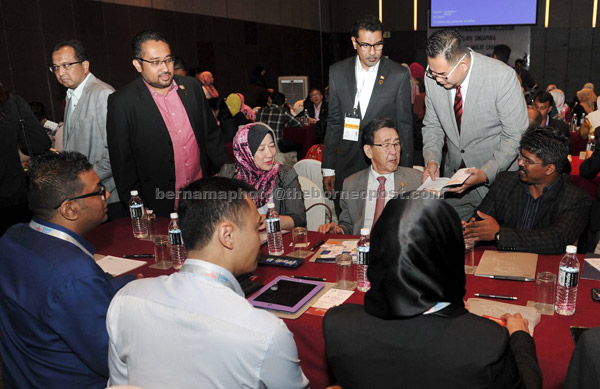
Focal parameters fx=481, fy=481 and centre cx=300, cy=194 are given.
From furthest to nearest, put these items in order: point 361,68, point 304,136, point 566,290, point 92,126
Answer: point 304,136 < point 361,68 < point 92,126 < point 566,290

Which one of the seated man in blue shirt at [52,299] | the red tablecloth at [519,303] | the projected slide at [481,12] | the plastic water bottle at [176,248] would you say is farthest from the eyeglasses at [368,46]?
the projected slide at [481,12]

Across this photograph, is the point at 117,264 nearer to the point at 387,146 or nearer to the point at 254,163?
the point at 254,163

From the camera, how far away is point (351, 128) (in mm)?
3785

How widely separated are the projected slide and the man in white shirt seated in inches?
485

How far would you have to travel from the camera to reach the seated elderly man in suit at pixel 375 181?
323cm

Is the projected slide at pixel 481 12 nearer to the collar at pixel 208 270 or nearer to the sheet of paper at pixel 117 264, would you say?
the sheet of paper at pixel 117 264

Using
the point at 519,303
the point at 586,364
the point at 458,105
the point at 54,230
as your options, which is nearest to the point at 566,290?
the point at 519,303

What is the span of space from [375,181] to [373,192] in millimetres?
78

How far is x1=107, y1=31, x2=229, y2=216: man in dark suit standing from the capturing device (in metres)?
3.43

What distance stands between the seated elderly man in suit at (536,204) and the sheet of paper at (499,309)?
1.92ft

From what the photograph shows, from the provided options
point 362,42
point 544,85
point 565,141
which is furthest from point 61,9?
point 544,85

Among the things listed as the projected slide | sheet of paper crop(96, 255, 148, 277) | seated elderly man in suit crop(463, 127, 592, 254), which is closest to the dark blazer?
seated elderly man in suit crop(463, 127, 592, 254)

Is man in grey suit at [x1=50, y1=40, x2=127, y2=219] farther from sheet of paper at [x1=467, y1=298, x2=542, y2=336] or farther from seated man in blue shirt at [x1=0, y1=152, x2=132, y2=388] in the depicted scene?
sheet of paper at [x1=467, y1=298, x2=542, y2=336]

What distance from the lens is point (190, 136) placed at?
3.66m
